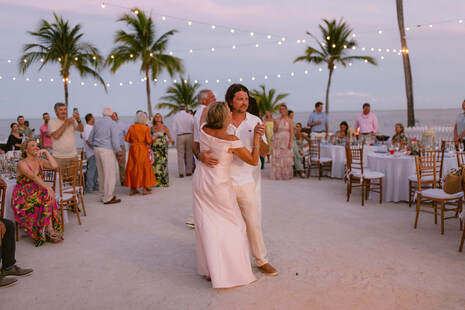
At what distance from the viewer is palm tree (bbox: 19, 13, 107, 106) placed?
17188mm

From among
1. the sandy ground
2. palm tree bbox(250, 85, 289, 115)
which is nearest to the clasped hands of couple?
the sandy ground

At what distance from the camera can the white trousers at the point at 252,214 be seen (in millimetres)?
3055

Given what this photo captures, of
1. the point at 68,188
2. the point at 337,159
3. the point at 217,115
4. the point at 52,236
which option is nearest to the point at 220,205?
the point at 217,115

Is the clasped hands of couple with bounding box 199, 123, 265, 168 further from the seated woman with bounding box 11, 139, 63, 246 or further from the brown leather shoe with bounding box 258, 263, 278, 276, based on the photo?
the seated woman with bounding box 11, 139, 63, 246

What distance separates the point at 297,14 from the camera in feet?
52.6

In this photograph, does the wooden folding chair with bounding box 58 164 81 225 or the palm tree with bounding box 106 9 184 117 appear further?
the palm tree with bounding box 106 9 184 117

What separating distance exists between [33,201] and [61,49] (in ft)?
51.3

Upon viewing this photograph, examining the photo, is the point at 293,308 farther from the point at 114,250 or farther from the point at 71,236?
the point at 71,236

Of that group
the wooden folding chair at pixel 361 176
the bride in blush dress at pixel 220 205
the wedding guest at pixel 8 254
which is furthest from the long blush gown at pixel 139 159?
the bride in blush dress at pixel 220 205

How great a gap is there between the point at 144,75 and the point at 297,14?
838 cm

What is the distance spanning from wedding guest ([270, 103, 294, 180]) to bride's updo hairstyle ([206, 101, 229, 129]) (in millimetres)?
5221

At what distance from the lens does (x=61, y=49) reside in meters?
17.6

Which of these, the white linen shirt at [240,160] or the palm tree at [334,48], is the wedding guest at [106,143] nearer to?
the white linen shirt at [240,160]

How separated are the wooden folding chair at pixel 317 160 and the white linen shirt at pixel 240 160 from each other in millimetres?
5552
